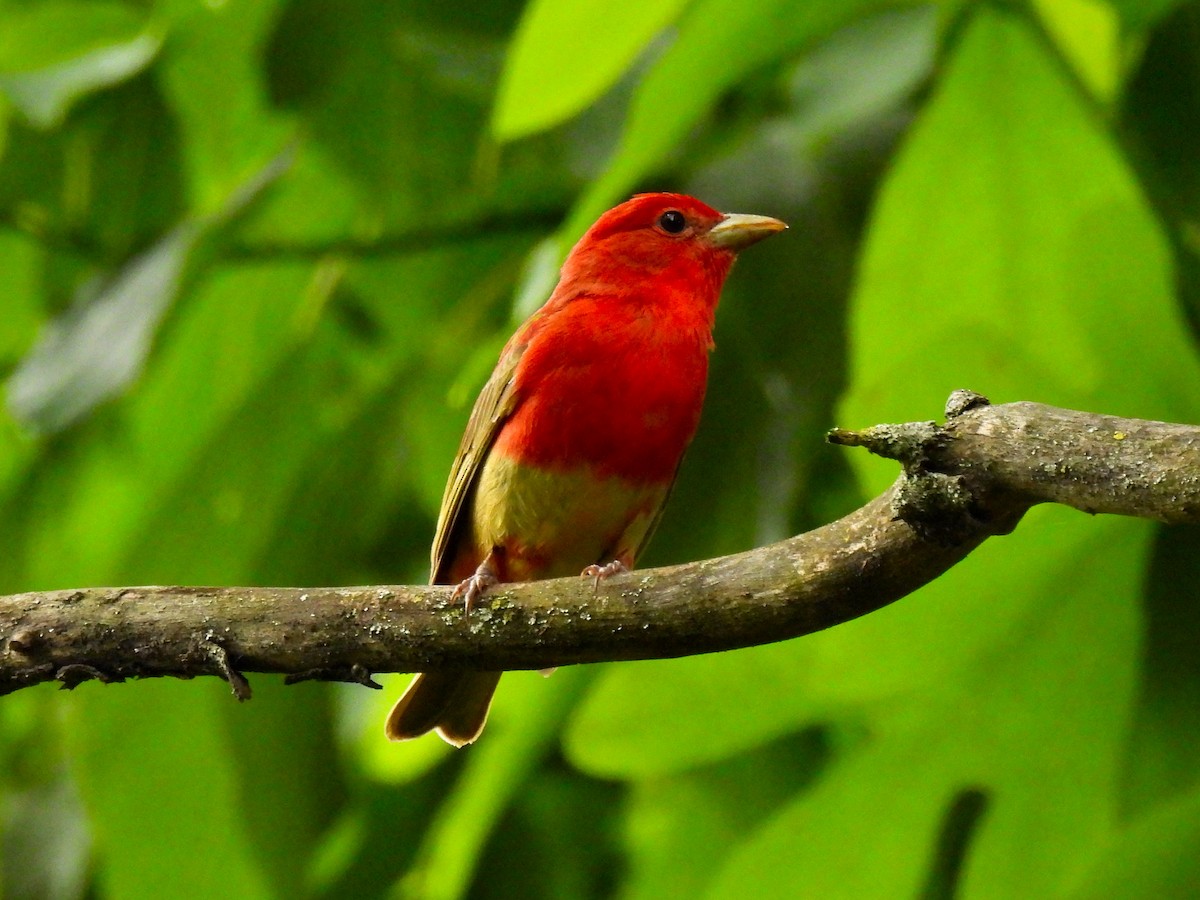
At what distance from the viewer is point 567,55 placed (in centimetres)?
303

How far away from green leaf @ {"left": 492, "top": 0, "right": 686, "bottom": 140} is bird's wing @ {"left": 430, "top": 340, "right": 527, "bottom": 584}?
0.46 metres

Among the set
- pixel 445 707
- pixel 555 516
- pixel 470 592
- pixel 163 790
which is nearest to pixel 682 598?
pixel 470 592

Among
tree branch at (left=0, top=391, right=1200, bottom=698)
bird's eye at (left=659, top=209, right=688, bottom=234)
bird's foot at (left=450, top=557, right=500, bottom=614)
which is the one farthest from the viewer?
bird's eye at (left=659, top=209, right=688, bottom=234)

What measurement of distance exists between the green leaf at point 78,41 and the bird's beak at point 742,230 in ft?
4.48

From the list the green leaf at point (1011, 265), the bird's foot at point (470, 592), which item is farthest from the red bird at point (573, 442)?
the bird's foot at point (470, 592)

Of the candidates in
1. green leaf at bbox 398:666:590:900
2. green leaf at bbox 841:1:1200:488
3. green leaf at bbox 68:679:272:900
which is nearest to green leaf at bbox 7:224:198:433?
green leaf at bbox 68:679:272:900

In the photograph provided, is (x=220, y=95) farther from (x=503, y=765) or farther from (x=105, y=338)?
(x=503, y=765)

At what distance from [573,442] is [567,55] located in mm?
717

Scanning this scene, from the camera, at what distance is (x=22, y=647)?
2107 mm

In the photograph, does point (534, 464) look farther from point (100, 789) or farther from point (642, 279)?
point (100, 789)

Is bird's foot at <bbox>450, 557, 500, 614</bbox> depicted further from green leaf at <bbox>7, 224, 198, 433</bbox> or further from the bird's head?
the bird's head

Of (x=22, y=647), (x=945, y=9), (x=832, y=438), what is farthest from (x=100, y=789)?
(x=945, y=9)

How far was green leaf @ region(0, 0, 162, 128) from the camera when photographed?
376 cm

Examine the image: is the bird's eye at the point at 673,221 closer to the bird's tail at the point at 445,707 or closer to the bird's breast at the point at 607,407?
the bird's breast at the point at 607,407
